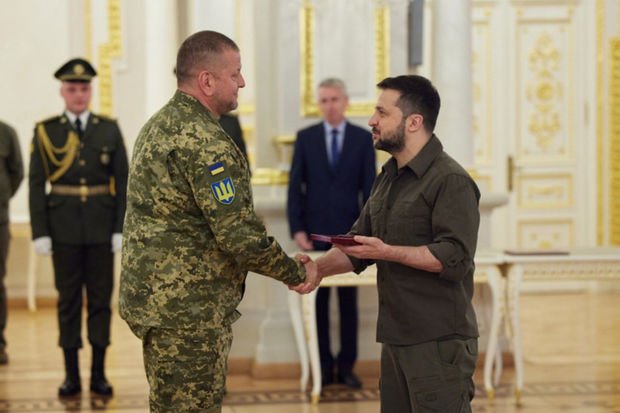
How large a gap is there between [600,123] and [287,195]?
15.6 ft

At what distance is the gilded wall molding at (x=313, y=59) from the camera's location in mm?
6500

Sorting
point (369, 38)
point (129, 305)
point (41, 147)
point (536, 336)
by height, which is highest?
point (369, 38)

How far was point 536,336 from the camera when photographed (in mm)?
8023

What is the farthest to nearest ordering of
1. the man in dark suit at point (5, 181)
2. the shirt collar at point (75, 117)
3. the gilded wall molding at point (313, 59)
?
the man in dark suit at point (5, 181)
the gilded wall molding at point (313, 59)
the shirt collar at point (75, 117)

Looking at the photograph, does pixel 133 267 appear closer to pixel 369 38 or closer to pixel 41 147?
pixel 41 147

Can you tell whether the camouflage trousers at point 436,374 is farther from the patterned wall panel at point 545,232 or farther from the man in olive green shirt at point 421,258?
the patterned wall panel at point 545,232

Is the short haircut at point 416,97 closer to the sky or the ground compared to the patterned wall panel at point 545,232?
closer to the sky

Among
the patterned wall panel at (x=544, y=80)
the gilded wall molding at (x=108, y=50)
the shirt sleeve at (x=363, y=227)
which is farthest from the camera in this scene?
the patterned wall panel at (x=544, y=80)

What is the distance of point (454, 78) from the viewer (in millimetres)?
6656

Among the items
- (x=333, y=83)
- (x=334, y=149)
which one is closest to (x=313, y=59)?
(x=333, y=83)

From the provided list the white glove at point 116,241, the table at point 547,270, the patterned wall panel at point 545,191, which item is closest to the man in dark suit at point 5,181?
the white glove at point 116,241

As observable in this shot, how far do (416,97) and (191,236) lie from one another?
0.74m

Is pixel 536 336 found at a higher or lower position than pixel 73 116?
lower

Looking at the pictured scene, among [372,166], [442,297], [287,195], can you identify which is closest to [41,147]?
[287,195]
